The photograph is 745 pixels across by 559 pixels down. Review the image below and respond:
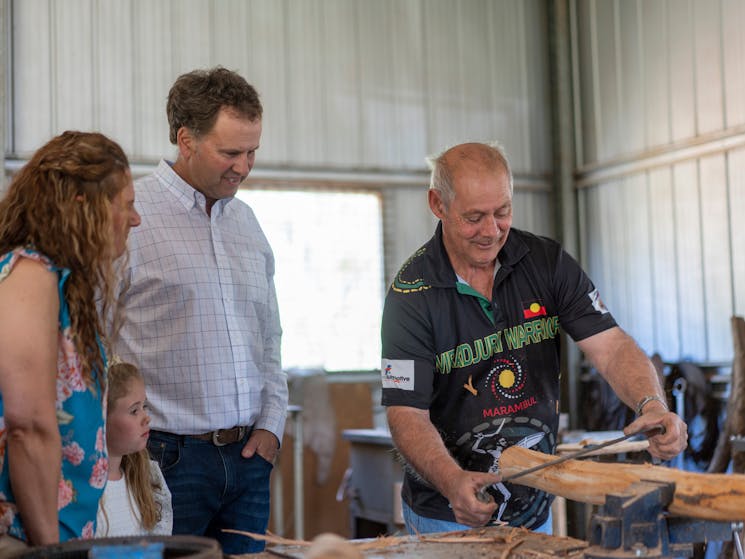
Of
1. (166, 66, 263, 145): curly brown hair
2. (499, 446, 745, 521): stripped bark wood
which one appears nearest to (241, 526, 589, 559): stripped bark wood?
(499, 446, 745, 521): stripped bark wood

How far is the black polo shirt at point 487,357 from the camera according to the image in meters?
2.56

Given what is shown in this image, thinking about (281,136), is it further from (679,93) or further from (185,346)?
(185,346)

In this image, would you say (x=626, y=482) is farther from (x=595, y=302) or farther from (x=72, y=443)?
(x=72, y=443)

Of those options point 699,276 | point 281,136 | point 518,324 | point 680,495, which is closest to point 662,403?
point 518,324

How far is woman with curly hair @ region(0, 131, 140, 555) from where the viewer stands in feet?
5.55

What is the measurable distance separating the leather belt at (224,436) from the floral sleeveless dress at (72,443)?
81 cm

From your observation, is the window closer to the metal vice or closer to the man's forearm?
the man's forearm

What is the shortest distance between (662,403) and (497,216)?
2.05 ft

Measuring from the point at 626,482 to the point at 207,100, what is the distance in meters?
1.46

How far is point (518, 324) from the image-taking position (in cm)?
263

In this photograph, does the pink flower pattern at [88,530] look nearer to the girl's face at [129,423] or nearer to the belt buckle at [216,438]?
the girl's face at [129,423]

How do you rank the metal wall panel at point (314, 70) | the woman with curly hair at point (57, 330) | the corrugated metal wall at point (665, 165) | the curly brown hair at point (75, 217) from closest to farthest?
the woman with curly hair at point (57, 330), the curly brown hair at point (75, 217), the corrugated metal wall at point (665, 165), the metal wall panel at point (314, 70)

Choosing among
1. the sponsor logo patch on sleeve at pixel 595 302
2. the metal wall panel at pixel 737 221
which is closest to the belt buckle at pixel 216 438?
the sponsor logo patch on sleeve at pixel 595 302

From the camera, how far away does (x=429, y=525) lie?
102 inches
